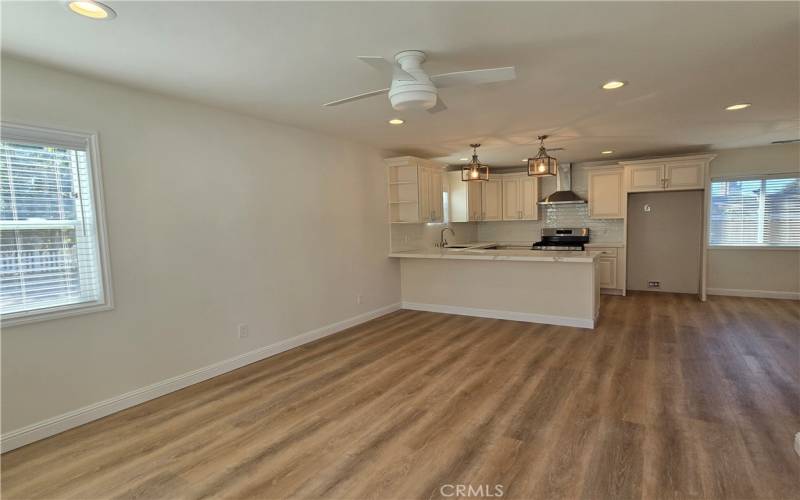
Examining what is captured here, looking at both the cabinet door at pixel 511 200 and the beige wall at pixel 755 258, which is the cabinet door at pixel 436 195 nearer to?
the cabinet door at pixel 511 200

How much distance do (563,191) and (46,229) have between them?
7080 millimetres

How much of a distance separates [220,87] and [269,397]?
2.46 m

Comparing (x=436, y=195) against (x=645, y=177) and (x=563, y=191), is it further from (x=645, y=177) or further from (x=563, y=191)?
(x=645, y=177)

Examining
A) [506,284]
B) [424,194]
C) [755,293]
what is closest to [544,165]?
[506,284]

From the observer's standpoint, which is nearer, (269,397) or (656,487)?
(656,487)

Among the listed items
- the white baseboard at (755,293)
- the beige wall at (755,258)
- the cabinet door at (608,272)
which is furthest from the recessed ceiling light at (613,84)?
the white baseboard at (755,293)

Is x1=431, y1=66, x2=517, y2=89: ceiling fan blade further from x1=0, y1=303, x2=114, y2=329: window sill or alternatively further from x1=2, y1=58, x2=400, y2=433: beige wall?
x1=0, y1=303, x2=114, y2=329: window sill

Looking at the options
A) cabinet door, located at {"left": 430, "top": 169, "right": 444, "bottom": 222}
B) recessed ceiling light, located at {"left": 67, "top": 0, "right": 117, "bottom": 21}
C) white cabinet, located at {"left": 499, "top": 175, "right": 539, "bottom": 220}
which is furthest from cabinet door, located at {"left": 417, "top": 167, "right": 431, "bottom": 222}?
recessed ceiling light, located at {"left": 67, "top": 0, "right": 117, "bottom": 21}

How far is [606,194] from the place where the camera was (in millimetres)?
Result: 6664

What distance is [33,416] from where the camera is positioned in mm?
2531

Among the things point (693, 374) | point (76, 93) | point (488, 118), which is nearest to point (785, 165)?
point (693, 374)

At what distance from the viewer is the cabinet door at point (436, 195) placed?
19.8 feet

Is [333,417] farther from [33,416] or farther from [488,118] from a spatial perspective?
[488,118]

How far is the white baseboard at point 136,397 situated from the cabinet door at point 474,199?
3.94 meters
